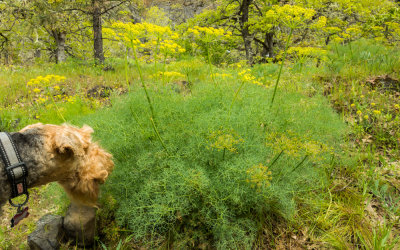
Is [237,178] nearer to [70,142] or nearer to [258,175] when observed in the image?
[258,175]

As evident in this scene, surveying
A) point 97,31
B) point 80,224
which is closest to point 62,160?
point 80,224

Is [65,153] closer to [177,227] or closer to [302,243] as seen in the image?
[177,227]

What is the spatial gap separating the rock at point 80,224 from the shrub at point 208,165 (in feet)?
0.90

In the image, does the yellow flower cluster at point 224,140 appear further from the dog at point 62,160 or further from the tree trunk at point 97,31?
the tree trunk at point 97,31

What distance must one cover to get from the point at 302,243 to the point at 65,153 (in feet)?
7.51

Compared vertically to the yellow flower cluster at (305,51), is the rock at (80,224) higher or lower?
lower

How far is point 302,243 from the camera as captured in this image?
90.0 inches

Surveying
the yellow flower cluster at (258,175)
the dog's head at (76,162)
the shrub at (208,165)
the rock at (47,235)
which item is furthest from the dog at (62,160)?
the yellow flower cluster at (258,175)

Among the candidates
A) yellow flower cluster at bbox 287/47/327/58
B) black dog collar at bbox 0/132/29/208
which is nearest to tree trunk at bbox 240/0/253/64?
yellow flower cluster at bbox 287/47/327/58

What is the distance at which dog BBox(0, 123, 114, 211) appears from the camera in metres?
1.52

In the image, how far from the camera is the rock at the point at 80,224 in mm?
2279

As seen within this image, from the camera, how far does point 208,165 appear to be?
229 cm

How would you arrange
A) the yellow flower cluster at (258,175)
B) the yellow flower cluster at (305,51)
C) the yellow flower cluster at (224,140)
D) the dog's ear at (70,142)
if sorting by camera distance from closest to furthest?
the dog's ear at (70,142), the yellow flower cluster at (258,175), the yellow flower cluster at (224,140), the yellow flower cluster at (305,51)

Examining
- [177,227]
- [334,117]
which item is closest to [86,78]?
[177,227]
